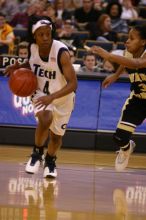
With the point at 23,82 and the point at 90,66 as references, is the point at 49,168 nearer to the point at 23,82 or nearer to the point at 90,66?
the point at 23,82

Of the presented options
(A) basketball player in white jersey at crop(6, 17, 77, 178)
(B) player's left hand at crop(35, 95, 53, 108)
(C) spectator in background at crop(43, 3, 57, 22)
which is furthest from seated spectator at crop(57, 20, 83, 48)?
(B) player's left hand at crop(35, 95, 53, 108)

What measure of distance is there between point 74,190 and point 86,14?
8456 mm

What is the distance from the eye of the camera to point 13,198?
21.6 ft

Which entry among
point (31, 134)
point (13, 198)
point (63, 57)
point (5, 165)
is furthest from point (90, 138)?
point (13, 198)

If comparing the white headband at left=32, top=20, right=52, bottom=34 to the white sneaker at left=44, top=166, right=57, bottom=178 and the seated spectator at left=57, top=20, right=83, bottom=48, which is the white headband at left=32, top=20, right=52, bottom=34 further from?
the seated spectator at left=57, top=20, right=83, bottom=48

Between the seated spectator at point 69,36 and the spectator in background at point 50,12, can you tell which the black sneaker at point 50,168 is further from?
the spectator in background at point 50,12

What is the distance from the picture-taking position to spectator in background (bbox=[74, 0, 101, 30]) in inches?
593

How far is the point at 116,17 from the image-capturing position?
1511cm

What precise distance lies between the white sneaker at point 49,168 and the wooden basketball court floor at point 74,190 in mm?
74

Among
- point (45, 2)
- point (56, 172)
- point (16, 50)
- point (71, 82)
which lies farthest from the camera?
point (45, 2)

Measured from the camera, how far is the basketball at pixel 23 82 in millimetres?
7371

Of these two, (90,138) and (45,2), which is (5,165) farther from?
(45,2)

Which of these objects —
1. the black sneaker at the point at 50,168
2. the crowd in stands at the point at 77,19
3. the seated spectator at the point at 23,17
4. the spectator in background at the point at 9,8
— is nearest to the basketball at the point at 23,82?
the black sneaker at the point at 50,168

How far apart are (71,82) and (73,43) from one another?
646cm
